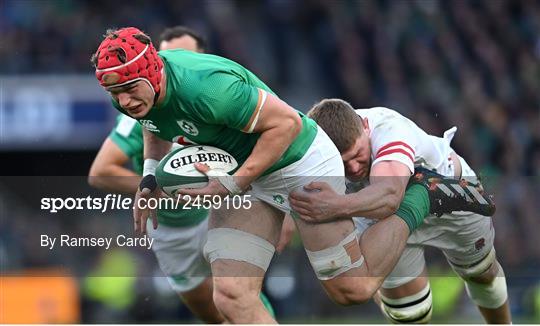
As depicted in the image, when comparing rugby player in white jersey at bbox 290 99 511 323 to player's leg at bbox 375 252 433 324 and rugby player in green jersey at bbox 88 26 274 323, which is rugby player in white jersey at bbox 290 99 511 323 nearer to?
player's leg at bbox 375 252 433 324

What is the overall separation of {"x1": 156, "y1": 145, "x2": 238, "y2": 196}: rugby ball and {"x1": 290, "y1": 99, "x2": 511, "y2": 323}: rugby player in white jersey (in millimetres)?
425

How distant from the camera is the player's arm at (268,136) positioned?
5379mm

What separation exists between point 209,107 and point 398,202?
1197 mm

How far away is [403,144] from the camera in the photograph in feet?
19.3

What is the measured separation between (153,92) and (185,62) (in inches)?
10.2

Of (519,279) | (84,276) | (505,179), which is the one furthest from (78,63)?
(519,279)

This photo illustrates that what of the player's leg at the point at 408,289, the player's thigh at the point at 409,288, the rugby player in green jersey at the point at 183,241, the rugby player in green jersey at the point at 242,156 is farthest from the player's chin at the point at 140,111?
the player's thigh at the point at 409,288

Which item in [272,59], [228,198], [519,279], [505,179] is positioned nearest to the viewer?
[228,198]

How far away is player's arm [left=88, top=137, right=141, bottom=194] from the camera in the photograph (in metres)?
6.57

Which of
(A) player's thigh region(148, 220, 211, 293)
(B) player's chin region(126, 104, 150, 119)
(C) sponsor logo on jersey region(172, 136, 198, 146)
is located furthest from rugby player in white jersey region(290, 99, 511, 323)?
(A) player's thigh region(148, 220, 211, 293)

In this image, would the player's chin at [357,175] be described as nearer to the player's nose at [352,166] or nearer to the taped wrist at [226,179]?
the player's nose at [352,166]

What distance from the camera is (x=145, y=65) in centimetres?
526

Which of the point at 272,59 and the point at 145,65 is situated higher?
the point at 145,65

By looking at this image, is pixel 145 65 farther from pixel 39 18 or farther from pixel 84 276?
pixel 39 18
